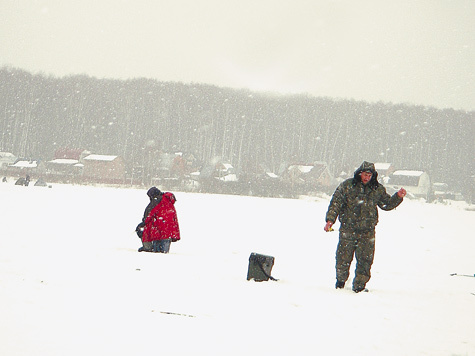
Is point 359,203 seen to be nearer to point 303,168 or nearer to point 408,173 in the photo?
point 303,168

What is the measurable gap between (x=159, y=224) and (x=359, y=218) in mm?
4216

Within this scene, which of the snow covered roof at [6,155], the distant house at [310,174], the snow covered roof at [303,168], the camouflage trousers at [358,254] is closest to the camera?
the camouflage trousers at [358,254]

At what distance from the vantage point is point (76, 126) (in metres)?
92.9

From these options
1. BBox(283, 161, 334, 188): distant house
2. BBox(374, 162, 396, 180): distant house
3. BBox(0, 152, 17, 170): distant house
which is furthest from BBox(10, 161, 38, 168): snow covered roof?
BBox(374, 162, 396, 180): distant house

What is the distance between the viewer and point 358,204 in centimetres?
662

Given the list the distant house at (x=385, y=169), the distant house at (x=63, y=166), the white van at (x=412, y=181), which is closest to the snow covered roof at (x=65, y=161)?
the distant house at (x=63, y=166)

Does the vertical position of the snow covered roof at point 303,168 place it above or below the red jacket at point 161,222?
above

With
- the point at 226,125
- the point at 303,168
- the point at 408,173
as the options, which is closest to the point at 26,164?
the point at 226,125

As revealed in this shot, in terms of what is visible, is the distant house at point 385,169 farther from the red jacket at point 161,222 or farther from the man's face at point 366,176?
the man's face at point 366,176

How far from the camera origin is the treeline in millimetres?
89375

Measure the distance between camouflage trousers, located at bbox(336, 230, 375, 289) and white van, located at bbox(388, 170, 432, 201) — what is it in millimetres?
79870

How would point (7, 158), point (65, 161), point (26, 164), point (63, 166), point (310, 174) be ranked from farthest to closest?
1. point (310, 174)
2. point (7, 158)
3. point (65, 161)
4. point (63, 166)
5. point (26, 164)

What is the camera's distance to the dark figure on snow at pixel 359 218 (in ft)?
21.4

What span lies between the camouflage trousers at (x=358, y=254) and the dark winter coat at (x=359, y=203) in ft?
0.33
